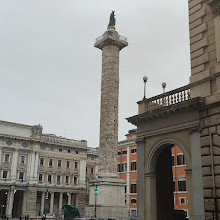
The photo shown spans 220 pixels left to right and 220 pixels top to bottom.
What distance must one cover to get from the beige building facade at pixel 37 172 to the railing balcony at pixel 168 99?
1971 inches

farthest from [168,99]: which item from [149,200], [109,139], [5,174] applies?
[5,174]

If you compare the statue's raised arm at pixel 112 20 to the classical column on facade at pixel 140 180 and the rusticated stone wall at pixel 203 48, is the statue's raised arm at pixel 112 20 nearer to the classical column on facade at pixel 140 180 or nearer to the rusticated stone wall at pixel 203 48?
the rusticated stone wall at pixel 203 48

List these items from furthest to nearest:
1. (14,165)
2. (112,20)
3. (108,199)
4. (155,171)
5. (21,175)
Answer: (21,175), (14,165), (112,20), (108,199), (155,171)

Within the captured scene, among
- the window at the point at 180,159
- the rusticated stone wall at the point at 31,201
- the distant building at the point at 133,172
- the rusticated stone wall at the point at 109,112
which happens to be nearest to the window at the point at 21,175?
the rusticated stone wall at the point at 31,201

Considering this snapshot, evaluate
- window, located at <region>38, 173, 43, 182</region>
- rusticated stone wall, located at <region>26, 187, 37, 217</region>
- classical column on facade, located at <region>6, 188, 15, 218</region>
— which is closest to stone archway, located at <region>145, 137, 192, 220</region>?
classical column on facade, located at <region>6, 188, 15, 218</region>

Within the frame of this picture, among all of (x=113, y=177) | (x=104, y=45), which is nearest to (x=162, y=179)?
(x=113, y=177)

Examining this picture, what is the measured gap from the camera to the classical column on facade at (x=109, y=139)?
131 ft

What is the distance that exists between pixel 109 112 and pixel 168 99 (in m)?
26.3

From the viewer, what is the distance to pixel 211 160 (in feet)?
44.5

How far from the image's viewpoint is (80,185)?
74.0 metres

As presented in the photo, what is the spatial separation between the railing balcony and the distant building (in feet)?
87.4

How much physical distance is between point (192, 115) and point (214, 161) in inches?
104

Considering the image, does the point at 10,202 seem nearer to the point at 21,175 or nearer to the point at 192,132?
the point at 21,175

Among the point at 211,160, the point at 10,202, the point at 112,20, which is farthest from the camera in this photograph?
the point at 10,202
